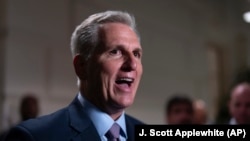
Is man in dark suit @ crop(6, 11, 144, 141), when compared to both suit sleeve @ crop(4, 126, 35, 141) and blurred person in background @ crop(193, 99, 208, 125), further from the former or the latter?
blurred person in background @ crop(193, 99, 208, 125)

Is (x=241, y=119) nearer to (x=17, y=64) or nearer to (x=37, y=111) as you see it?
(x=37, y=111)

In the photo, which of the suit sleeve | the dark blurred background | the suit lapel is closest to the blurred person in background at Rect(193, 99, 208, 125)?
the dark blurred background

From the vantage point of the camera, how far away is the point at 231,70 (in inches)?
33.9

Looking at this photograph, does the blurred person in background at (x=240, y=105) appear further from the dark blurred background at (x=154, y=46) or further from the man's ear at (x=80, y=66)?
the man's ear at (x=80, y=66)

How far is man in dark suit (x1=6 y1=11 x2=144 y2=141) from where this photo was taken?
458mm

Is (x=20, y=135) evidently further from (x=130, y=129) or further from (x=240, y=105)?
(x=240, y=105)

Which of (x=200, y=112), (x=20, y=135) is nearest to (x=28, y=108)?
(x=20, y=135)

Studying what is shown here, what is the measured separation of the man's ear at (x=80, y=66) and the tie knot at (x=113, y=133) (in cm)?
7

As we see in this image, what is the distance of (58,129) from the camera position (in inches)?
18.6

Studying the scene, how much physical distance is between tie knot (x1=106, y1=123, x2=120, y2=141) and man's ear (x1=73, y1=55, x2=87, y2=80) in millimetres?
69

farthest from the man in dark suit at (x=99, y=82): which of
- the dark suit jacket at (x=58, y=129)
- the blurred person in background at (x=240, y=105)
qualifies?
the blurred person in background at (x=240, y=105)

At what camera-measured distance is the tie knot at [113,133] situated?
47cm

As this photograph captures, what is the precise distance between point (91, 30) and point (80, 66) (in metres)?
0.05

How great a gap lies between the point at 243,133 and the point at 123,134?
14 cm
